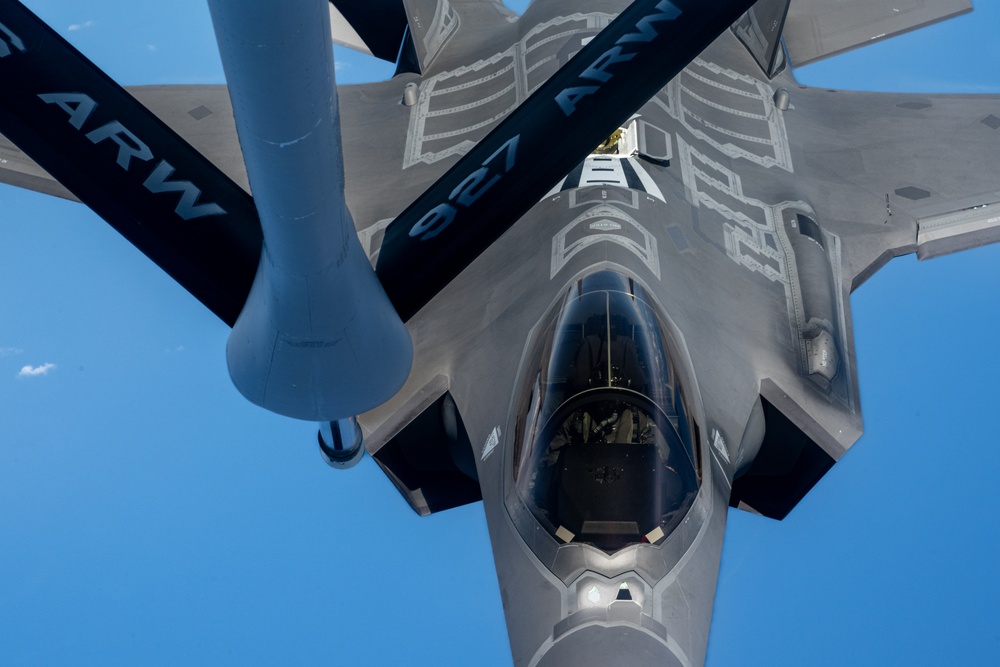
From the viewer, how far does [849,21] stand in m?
14.9

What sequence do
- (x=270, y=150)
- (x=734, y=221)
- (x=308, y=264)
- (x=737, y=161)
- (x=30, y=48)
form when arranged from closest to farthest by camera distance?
(x=270, y=150), (x=308, y=264), (x=30, y=48), (x=734, y=221), (x=737, y=161)

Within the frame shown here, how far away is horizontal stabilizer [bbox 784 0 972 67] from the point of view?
47.7 feet

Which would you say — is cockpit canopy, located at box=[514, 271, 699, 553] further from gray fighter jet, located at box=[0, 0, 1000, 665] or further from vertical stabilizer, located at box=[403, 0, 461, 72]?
vertical stabilizer, located at box=[403, 0, 461, 72]

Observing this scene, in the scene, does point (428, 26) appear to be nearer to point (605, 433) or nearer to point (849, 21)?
point (849, 21)

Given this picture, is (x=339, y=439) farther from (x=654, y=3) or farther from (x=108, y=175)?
(x=654, y=3)

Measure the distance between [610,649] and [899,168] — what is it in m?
8.45

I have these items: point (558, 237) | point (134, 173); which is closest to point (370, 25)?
point (558, 237)

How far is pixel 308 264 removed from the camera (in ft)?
14.7

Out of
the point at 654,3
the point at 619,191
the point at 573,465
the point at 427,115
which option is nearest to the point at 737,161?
the point at 619,191

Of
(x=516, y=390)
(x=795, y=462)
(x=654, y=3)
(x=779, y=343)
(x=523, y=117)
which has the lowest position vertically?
(x=795, y=462)

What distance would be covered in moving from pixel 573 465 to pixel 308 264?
11.4 feet

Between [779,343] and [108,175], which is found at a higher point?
[108,175]

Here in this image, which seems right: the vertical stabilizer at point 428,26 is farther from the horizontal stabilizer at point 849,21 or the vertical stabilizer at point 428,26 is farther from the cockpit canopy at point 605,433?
the cockpit canopy at point 605,433

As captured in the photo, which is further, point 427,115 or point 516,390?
point 427,115
